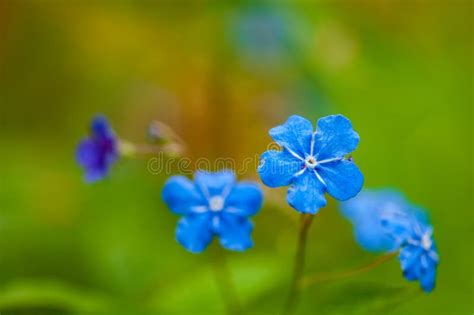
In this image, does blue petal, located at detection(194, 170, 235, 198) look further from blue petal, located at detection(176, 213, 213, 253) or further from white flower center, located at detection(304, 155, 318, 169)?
white flower center, located at detection(304, 155, 318, 169)

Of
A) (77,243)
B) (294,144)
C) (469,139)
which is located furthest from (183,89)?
(294,144)

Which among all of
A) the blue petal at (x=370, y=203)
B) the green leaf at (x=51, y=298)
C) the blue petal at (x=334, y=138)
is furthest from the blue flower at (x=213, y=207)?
the blue petal at (x=370, y=203)

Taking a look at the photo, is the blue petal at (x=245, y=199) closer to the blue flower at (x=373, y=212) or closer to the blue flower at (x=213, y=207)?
the blue flower at (x=213, y=207)

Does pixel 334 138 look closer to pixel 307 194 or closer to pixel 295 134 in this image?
pixel 295 134

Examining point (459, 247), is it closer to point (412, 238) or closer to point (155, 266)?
point (412, 238)

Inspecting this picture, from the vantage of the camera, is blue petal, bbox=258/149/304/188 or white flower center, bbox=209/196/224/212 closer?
blue petal, bbox=258/149/304/188

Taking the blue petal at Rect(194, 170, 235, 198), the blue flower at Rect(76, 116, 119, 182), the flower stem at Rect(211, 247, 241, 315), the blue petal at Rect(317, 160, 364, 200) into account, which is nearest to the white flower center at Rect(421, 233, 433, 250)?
the blue petal at Rect(317, 160, 364, 200)
